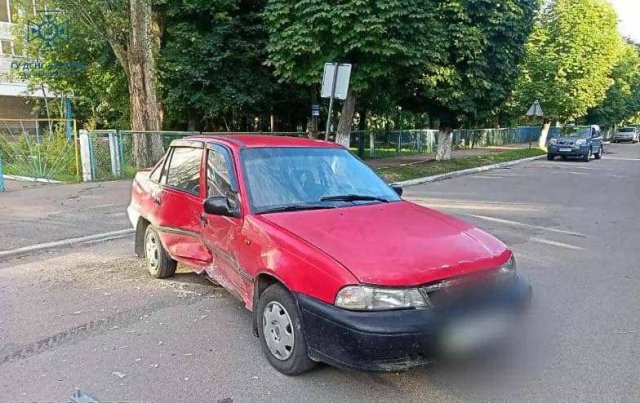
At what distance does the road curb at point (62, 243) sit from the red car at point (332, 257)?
10.3ft

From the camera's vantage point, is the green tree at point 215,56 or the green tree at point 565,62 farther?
the green tree at point 565,62

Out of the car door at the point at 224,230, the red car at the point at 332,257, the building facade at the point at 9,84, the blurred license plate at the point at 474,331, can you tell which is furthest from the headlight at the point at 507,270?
the building facade at the point at 9,84

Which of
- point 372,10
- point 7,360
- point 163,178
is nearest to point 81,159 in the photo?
point 372,10

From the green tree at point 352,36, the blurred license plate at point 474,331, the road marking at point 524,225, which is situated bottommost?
the road marking at point 524,225

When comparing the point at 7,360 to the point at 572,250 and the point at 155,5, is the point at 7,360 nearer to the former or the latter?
the point at 572,250

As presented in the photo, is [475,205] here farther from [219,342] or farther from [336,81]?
[219,342]

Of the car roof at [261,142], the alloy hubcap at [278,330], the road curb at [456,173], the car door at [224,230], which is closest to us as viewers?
the alloy hubcap at [278,330]

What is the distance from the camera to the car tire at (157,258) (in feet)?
18.3

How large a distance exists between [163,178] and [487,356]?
3.85m

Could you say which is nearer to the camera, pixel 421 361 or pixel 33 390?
pixel 421 361

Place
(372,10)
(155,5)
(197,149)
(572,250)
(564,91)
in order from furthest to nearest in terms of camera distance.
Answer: (564,91) → (155,5) → (372,10) → (572,250) → (197,149)

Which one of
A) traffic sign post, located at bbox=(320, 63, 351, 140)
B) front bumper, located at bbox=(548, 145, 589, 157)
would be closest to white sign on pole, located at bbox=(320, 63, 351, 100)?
traffic sign post, located at bbox=(320, 63, 351, 140)

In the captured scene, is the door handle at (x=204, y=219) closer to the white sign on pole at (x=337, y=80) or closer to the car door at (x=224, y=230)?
the car door at (x=224, y=230)

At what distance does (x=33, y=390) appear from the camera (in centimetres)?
336
